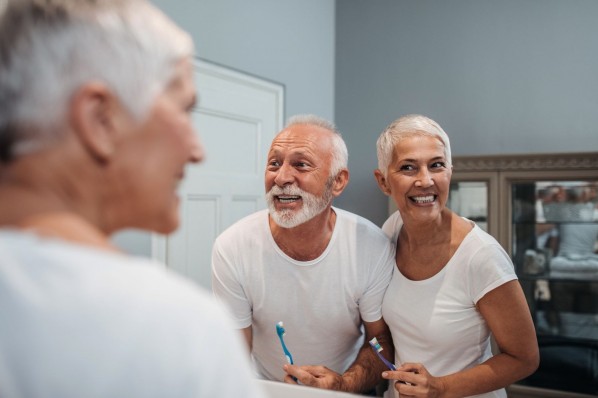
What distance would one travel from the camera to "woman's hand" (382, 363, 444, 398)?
1139 mm

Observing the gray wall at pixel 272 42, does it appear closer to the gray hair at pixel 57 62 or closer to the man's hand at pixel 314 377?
the man's hand at pixel 314 377

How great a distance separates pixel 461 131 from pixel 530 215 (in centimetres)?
67

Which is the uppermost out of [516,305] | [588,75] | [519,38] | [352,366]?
[519,38]

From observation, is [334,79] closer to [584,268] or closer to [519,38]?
[519,38]

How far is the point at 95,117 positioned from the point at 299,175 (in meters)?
1.11

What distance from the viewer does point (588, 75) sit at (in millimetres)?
2867

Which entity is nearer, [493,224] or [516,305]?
[516,305]

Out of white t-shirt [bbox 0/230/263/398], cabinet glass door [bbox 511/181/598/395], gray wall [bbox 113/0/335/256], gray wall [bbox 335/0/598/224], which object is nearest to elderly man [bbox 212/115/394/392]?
gray wall [bbox 113/0/335/256]

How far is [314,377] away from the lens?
3.96ft

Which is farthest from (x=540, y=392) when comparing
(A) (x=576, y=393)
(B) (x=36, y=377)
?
(B) (x=36, y=377)

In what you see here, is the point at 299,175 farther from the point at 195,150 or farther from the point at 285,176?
the point at 195,150

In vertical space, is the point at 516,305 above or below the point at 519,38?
below

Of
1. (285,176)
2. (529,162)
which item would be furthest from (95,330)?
(529,162)

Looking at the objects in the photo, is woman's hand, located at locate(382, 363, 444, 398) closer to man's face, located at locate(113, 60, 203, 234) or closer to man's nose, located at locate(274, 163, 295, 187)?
man's nose, located at locate(274, 163, 295, 187)
